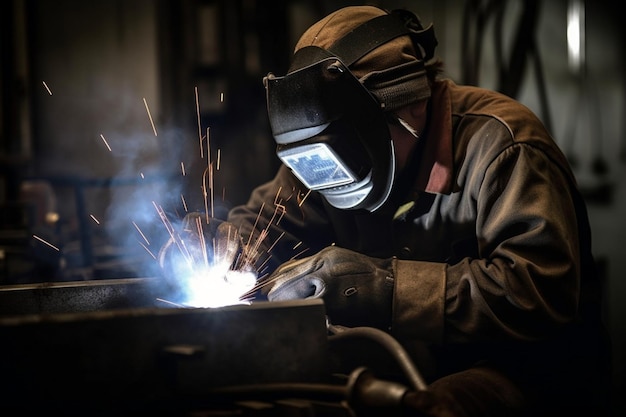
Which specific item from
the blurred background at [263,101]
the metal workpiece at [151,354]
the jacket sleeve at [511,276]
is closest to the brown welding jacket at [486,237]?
the jacket sleeve at [511,276]

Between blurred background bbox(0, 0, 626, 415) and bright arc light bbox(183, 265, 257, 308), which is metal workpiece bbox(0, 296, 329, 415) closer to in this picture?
bright arc light bbox(183, 265, 257, 308)

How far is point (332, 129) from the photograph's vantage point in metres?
1.88

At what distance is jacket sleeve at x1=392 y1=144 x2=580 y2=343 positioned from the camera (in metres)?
1.70

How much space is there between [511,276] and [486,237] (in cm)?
17

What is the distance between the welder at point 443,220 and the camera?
1.72 m

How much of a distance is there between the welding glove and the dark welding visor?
279 millimetres

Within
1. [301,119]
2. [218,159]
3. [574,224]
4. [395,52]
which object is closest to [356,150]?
[301,119]

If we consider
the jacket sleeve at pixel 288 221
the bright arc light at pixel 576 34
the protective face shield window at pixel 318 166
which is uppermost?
the bright arc light at pixel 576 34

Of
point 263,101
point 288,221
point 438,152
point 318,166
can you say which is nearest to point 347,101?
point 318,166

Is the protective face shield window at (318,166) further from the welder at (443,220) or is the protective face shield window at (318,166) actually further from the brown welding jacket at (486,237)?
the brown welding jacket at (486,237)

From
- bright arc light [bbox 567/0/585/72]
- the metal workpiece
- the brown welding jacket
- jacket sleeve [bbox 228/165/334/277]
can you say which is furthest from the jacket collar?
bright arc light [bbox 567/0/585/72]

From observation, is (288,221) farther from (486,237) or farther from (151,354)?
(151,354)

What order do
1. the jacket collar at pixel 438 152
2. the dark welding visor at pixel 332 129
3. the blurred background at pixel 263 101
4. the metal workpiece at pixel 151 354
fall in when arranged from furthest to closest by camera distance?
the blurred background at pixel 263 101 < the jacket collar at pixel 438 152 < the dark welding visor at pixel 332 129 < the metal workpiece at pixel 151 354

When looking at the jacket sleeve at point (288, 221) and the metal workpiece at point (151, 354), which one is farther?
the jacket sleeve at point (288, 221)
